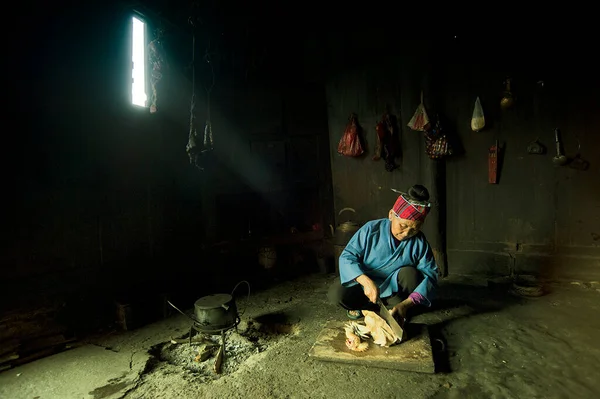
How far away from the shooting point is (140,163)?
5.44 meters

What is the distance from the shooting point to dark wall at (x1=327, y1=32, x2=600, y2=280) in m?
5.40

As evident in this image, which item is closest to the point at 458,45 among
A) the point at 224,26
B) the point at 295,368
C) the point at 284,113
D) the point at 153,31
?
the point at 284,113

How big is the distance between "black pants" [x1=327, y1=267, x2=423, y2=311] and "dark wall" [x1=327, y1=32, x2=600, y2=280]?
258cm

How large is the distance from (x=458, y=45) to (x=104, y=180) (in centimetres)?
575

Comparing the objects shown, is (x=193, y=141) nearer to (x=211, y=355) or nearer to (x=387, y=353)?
(x=211, y=355)

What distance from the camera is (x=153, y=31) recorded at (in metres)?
5.60

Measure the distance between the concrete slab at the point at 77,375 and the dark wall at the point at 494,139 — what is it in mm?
4491

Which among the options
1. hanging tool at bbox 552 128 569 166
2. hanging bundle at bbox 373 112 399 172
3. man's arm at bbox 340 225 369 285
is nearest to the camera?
man's arm at bbox 340 225 369 285

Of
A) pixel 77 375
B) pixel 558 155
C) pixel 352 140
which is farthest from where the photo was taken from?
pixel 352 140

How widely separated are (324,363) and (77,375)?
2.27 metres

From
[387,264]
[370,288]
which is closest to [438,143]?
[387,264]

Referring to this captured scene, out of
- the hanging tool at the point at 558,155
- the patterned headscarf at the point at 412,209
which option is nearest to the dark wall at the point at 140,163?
the patterned headscarf at the point at 412,209

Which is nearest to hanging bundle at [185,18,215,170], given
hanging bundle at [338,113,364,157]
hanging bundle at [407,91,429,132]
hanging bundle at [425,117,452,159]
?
hanging bundle at [338,113,364,157]

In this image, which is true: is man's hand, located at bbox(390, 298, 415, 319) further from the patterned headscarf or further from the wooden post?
the wooden post
